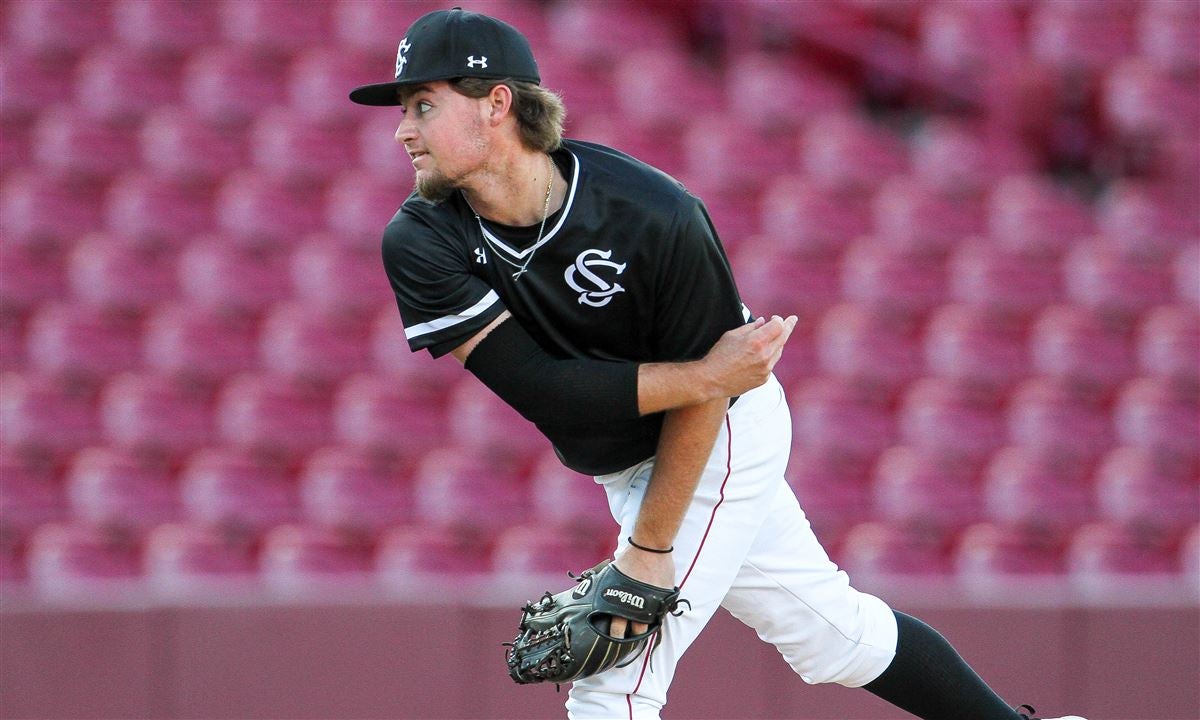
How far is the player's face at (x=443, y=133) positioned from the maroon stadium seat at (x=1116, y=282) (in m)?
3.96

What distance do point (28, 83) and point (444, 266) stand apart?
4.81 metres

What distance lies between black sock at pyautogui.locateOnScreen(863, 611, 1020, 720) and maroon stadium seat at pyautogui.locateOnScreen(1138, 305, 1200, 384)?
3.13m

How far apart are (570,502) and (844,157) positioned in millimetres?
2077

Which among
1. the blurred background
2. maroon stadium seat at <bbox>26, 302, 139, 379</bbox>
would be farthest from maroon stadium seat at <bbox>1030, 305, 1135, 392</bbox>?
maroon stadium seat at <bbox>26, 302, 139, 379</bbox>

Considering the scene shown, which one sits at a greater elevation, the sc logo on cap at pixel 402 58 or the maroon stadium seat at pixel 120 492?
the sc logo on cap at pixel 402 58

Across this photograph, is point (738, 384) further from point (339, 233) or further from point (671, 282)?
point (339, 233)

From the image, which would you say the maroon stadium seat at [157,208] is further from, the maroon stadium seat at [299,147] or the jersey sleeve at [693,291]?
the jersey sleeve at [693,291]

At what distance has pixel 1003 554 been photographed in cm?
497

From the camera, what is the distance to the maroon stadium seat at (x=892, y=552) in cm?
497

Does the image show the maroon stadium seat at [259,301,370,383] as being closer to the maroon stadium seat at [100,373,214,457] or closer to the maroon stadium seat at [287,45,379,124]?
the maroon stadium seat at [100,373,214,457]

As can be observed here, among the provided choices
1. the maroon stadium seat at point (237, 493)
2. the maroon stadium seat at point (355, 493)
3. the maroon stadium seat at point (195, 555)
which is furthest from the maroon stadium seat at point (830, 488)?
the maroon stadium seat at point (195, 555)

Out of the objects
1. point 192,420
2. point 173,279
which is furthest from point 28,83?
point 192,420

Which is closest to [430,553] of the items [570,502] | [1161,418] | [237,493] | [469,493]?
[469,493]

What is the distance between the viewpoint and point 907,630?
2682 mm
